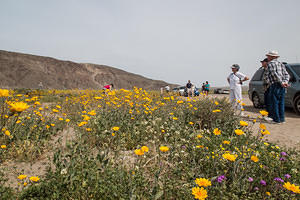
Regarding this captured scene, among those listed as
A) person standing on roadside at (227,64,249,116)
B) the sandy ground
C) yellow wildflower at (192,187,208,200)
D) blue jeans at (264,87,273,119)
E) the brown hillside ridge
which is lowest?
the sandy ground

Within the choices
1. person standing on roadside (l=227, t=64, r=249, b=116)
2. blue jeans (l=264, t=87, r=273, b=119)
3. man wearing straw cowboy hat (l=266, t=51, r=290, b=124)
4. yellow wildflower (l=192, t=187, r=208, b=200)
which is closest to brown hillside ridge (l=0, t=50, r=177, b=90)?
person standing on roadside (l=227, t=64, r=249, b=116)

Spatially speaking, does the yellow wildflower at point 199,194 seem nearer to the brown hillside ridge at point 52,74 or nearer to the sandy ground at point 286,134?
the sandy ground at point 286,134

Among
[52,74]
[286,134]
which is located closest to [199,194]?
[286,134]

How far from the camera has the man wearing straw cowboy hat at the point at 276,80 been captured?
5.30 metres

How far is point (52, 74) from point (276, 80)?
160 ft

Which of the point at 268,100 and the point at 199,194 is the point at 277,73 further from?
the point at 199,194

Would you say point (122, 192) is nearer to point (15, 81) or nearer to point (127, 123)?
point (127, 123)

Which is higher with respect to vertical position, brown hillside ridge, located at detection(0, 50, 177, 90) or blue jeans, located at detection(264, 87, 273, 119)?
brown hillside ridge, located at detection(0, 50, 177, 90)

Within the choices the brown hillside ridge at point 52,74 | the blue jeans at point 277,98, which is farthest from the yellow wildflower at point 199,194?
the brown hillside ridge at point 52,74

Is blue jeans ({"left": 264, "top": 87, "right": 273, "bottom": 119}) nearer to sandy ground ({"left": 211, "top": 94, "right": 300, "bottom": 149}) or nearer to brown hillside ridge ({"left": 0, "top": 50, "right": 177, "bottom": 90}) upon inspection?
sandy ground ({"left": 211, "top": 94, "right": 300, "bottom": 149})

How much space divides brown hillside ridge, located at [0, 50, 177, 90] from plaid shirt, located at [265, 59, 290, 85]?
36.5 m

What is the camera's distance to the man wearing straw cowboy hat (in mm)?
5297

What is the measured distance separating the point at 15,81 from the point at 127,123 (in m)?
44.2

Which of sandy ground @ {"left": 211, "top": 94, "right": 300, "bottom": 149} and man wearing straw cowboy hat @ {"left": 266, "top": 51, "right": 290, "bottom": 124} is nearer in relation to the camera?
sandy ground @ {"left": 211, "top": 94, "right": 300, "bottom": 149}
